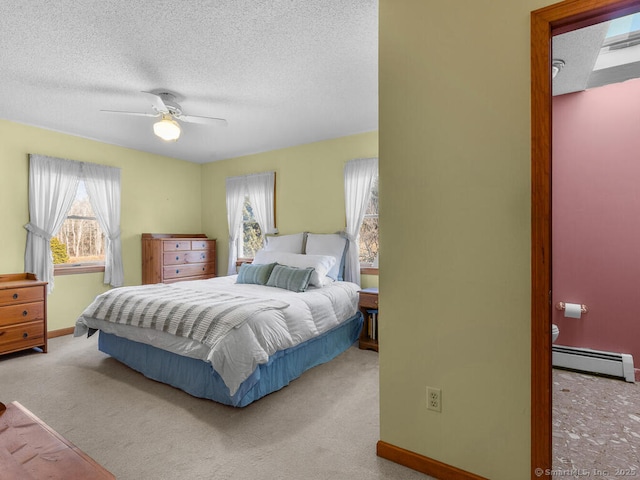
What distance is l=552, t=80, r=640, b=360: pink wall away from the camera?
9.43ft

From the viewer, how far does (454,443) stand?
1.65m

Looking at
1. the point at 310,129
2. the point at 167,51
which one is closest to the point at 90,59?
the point at 167,51

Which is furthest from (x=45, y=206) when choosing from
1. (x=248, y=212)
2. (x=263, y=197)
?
(x=263, y=197)

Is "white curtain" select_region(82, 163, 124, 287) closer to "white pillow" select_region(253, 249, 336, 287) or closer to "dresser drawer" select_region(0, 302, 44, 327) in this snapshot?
"dresser drawer" select_region(0, 302, 44, 327)

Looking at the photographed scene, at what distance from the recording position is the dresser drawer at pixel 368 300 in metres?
3.62

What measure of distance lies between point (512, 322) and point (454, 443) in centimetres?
68

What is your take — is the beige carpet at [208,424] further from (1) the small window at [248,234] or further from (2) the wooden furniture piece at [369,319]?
(1) the small window at [248,234]

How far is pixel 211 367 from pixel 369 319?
6.20 feet

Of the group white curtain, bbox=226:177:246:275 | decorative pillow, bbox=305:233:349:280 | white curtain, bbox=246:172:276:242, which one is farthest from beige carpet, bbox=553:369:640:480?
white curtain, bbox=226:177:246:275

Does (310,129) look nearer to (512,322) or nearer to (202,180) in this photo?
(202,180)

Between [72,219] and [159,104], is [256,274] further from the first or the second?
[72,219]

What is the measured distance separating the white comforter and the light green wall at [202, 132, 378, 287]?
1053mm

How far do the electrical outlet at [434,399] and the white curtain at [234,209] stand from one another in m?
4.12

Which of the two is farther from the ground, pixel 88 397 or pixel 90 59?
pixel 90 59
